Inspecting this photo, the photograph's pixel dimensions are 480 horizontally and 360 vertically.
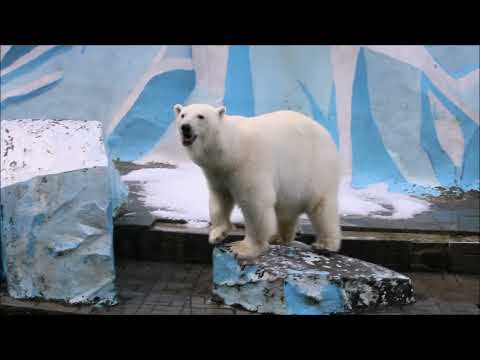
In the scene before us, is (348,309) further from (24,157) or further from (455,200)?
(455,200)

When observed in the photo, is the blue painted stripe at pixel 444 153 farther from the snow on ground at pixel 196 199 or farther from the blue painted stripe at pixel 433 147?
the snow on ground at pixel 196 199

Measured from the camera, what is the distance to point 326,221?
497cm

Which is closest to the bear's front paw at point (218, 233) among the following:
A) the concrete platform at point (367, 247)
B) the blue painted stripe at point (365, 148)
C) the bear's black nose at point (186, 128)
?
the bear's black nose at point (186, 128)

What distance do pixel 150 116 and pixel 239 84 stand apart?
5.68ft

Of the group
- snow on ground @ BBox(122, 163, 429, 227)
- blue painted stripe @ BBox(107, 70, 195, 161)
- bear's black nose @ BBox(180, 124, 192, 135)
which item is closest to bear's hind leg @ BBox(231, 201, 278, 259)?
bear's black nose @ BBox(180, 124, 192, 135)

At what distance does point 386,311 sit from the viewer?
5105 millimetres

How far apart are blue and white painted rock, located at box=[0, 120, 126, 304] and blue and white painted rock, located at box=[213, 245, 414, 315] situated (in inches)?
43.8

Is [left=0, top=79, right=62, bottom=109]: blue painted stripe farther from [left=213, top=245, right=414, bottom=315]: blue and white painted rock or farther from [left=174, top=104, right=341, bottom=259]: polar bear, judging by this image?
[left=174, top=104, right=341, bottom=259]: polar bear

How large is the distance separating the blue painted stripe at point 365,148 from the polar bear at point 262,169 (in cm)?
403

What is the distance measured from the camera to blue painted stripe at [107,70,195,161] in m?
10.1

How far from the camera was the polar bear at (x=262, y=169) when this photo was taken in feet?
13.8

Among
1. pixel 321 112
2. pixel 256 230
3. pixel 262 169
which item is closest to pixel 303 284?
pixel 256 230

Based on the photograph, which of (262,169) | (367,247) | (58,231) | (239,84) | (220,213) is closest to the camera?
(262,169)

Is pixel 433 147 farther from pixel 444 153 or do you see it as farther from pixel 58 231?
pixel 58 231
